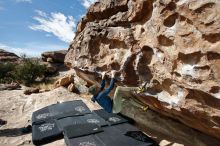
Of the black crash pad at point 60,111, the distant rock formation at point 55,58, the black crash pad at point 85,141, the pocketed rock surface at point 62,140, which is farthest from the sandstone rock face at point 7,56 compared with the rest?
the black crash pad at point 85,141

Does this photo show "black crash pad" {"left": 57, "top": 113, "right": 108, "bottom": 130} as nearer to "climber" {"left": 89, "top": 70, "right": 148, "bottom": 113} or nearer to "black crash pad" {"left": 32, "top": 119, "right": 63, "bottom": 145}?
"black crash pad" {"left": 32, "top": 119, "right": 63, "bottom": 145}

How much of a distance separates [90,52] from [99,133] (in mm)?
2710

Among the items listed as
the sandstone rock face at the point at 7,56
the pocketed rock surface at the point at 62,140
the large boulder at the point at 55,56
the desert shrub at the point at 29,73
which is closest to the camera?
the pocketed rock surface at the point at 62,140

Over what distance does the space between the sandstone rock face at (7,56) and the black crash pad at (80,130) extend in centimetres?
2248

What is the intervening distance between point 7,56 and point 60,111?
71.8 feet

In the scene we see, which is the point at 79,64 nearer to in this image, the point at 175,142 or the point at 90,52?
the point at 90,52

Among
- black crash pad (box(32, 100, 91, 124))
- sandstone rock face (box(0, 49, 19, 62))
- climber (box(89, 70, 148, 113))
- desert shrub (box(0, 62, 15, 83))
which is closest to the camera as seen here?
climber (box(89, 70, 148, 113))

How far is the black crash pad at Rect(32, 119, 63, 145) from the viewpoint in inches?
281

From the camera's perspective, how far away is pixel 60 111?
29.1 feet

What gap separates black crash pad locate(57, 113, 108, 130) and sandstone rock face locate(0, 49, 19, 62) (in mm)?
21499

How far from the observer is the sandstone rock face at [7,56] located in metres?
27.6

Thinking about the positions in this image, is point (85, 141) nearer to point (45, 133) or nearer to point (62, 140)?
point (62, 140)

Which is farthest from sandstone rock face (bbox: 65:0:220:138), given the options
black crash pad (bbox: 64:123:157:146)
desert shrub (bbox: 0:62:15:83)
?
desert shrub (bbox: 0:62:15:83)

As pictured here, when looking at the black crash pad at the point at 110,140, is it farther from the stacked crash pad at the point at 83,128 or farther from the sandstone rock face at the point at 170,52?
the sandstone rock face at the point at 170,52
